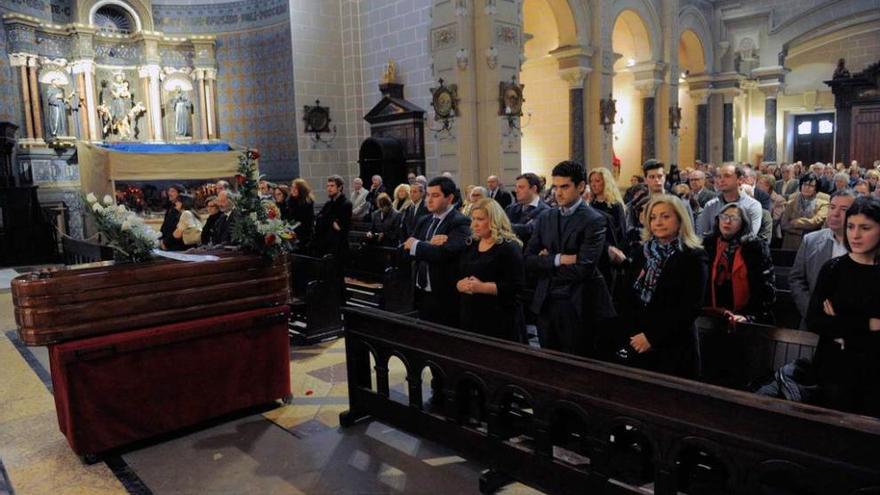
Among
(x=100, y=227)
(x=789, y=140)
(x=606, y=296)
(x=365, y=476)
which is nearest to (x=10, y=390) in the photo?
(x=100, y=227)

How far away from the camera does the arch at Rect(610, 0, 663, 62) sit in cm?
1419

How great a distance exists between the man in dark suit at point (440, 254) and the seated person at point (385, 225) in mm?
3315

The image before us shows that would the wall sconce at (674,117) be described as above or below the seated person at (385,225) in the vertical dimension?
above

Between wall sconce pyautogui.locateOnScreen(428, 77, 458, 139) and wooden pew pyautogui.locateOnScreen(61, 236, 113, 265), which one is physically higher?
wall sconce pyautogui.locateOnScreen(428, 77, 458, 139)

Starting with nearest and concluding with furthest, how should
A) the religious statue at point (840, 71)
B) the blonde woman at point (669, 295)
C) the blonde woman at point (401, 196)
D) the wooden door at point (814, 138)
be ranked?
the blonde woman at point (669, 295)
the blonde woman at point (401, 196)
the religious statue at point (840, 71)
the wooden door at point (814, 138)

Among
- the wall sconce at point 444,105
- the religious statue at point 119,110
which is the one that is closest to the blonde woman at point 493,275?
the wall sconce at point 444,105

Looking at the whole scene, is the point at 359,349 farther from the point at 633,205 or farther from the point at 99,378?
the point at 633,205

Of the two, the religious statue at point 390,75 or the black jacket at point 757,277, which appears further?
the religious statue at point 390,75

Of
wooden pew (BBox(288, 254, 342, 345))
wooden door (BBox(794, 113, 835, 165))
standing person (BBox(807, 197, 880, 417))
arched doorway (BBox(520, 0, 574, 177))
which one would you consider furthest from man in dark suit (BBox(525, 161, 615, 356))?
wooden door (BBox(794, 113, 835, 165))

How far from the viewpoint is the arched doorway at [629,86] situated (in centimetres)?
1502

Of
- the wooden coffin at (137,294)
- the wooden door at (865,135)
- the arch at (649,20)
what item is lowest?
the wooden coffin at (137,294)

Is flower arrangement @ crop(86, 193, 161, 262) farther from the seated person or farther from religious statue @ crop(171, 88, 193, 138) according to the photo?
religious statue @ crop(171, 88, 193, 138)

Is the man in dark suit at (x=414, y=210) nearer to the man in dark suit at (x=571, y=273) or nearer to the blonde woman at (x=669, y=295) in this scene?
the man in dark suit at (x=571, y=273)

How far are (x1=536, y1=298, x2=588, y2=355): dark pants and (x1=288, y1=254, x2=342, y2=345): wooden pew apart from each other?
2793mm
